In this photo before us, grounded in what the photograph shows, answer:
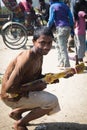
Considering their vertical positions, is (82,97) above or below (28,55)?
below

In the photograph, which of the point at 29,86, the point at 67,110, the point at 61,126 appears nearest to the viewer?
the point at 29,86

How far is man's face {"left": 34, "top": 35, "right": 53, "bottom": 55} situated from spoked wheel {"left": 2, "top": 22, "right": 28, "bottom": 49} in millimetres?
7206

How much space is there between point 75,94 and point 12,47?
5.54 metres

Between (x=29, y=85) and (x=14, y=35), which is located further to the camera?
(x=14, y=35)

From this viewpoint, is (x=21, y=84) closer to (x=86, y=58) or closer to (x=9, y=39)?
(x=86, y=58)

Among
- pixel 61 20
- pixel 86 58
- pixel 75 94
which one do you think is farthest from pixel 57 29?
pixel 75 94

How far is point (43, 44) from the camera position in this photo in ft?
16.0

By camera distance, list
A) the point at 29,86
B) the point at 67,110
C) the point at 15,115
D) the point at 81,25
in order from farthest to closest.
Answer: the point at 81,25 < the point at 67,110 < the point at 15,115 < the point at 29,86

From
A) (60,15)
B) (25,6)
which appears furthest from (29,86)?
(25,6)

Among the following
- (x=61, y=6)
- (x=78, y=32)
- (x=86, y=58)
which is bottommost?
(x=86, y=58)

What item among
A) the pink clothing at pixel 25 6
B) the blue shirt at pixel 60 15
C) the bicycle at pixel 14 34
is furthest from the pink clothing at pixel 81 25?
the pink clothing at pixel 25 6

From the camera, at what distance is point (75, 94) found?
22.8ft

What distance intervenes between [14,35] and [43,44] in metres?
7.44

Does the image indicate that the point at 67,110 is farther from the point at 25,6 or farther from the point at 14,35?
the point at 25,6
